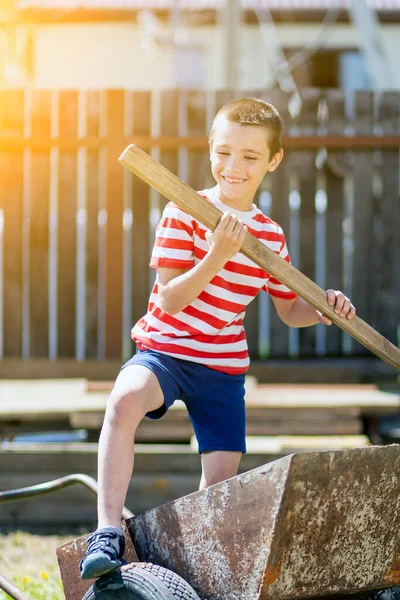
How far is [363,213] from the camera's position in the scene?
561 centimetres

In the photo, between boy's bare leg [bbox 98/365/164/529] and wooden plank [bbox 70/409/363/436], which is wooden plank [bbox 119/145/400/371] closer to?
boy's bare leg [bbox 98/365/164/529]

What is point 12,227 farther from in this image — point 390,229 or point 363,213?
point 390,229

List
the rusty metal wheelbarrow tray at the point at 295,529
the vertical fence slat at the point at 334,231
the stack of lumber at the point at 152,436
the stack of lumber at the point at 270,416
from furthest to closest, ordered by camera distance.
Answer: the vertical fence slat at the point at 334,231 < the stack of lumber at the point at 270,416 < the stack of lumber at the point at 152,436 < the rusty metal wheelbarrow tray at the point at 295,529

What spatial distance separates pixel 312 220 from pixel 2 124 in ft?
6.62

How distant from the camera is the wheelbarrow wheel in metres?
1.85

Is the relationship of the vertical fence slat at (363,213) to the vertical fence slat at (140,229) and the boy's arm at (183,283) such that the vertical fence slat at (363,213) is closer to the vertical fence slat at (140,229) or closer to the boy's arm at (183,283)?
the vertical fence slat at (140,229)

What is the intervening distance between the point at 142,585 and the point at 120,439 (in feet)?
1.35

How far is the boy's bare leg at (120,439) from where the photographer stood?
2109mm

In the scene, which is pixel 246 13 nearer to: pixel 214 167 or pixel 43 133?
pixel 43 133

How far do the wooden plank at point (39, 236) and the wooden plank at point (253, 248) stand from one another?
11.8 ft

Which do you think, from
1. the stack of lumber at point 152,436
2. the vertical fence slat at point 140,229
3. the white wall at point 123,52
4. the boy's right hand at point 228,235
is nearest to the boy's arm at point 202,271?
the boy's right hand at point 228,235

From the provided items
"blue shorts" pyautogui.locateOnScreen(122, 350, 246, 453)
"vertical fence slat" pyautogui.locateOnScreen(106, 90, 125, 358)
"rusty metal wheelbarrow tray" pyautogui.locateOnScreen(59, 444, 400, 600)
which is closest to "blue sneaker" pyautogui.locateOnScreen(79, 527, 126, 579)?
"rusty metal wheelbarrow tray" pyautogui.locateOnScreen(59, 444, 400, 600)

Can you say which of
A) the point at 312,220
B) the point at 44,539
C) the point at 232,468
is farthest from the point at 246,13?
the point at 232,468

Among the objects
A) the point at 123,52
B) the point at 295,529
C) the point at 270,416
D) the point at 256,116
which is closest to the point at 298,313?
the point at 256,116
